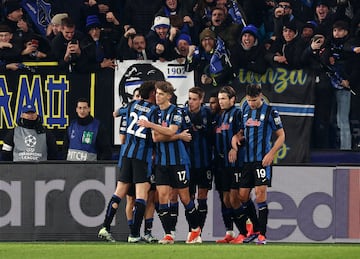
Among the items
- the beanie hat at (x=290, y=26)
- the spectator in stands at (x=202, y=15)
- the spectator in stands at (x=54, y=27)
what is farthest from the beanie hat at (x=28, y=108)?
the beanie hat at (x=290, y=26)

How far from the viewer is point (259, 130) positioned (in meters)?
17.7

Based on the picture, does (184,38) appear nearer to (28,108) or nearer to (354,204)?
(28,108)

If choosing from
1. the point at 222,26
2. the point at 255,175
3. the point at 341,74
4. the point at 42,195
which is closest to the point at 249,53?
the point at 222,26

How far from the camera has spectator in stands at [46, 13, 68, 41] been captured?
20883mm

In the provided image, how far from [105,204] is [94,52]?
7.99ft

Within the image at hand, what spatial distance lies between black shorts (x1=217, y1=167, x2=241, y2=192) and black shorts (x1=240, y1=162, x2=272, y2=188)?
0.70ft

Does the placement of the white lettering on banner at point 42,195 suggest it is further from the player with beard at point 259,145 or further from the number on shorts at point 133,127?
the player with beard at point 259,145

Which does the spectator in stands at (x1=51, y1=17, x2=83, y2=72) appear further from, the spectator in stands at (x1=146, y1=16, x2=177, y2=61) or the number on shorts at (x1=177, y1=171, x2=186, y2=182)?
the number on shorts at (x1=177, y1=171, x2=186, y2=182)

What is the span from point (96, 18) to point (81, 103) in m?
1.83

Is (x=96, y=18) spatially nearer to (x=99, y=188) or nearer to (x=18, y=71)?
(x=18, y=71)

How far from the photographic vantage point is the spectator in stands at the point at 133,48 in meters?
20.1

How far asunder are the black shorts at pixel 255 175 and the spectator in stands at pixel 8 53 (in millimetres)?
4554

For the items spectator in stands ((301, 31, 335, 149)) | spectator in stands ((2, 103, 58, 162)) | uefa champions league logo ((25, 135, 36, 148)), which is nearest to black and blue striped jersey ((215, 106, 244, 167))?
spectator in stands ((301, 31, 335, 149))

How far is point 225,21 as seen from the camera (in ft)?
66.4
